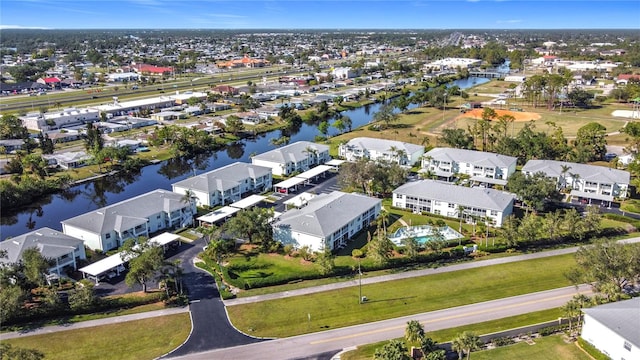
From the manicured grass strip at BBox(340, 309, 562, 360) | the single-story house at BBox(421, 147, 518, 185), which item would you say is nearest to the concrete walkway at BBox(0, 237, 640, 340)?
the manicured grass strip at BBox(340, 309, 562, 360)

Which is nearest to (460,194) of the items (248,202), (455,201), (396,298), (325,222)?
(455,201)

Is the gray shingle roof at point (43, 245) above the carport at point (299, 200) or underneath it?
above

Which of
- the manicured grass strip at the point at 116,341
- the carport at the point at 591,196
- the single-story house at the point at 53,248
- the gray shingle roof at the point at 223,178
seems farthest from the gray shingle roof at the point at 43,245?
the carport at the point at 591,196

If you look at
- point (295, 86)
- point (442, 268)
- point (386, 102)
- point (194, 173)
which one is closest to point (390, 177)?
point (442, 268)

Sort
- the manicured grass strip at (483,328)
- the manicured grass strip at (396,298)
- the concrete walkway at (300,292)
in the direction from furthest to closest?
the manicured grass strip at (396,298)
the concrete walkway at (300,292)
the manicured grass strip at (483,328)

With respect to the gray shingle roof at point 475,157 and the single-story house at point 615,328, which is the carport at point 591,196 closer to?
the gray shingle roof at point 475,157

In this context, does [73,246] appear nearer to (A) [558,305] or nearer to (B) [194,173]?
(B) [194,173]

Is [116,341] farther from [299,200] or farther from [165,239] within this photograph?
[299,200]
